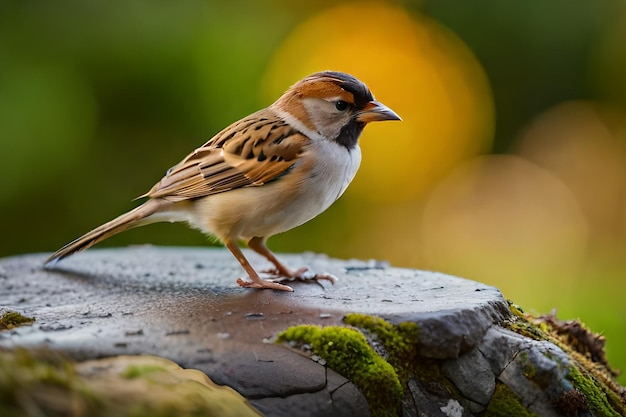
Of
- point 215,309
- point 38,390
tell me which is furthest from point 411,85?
point 38,390

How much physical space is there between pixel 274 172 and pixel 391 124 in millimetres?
4716

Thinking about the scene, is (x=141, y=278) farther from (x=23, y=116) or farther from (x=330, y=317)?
(x=23, y=116)

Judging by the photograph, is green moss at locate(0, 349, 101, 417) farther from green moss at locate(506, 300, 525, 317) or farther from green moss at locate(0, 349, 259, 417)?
green moss at locate(506, 300, 525, 317)

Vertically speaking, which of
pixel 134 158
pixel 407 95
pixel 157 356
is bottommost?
pixel 157 356

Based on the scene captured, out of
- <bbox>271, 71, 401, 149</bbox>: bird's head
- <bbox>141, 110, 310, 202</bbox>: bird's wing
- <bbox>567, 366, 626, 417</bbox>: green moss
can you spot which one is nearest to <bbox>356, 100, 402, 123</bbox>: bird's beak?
<bbox>271, 71, 401, 149</bbox>: bird's head

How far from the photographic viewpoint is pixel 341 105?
4371 mm

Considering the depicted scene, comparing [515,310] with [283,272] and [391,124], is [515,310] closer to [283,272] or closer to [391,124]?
[283,272]

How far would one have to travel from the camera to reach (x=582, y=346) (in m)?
4.30

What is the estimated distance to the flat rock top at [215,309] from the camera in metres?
3.01

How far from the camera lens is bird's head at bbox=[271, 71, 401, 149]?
4328 mm

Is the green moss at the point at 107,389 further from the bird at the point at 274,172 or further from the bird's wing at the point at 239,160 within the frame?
the bird's wing at the point at 239,160

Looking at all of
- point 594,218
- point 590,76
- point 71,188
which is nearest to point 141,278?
point 71,188

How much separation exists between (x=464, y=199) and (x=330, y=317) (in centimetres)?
619

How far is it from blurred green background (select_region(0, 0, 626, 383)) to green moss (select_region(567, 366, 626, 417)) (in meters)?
2.77
